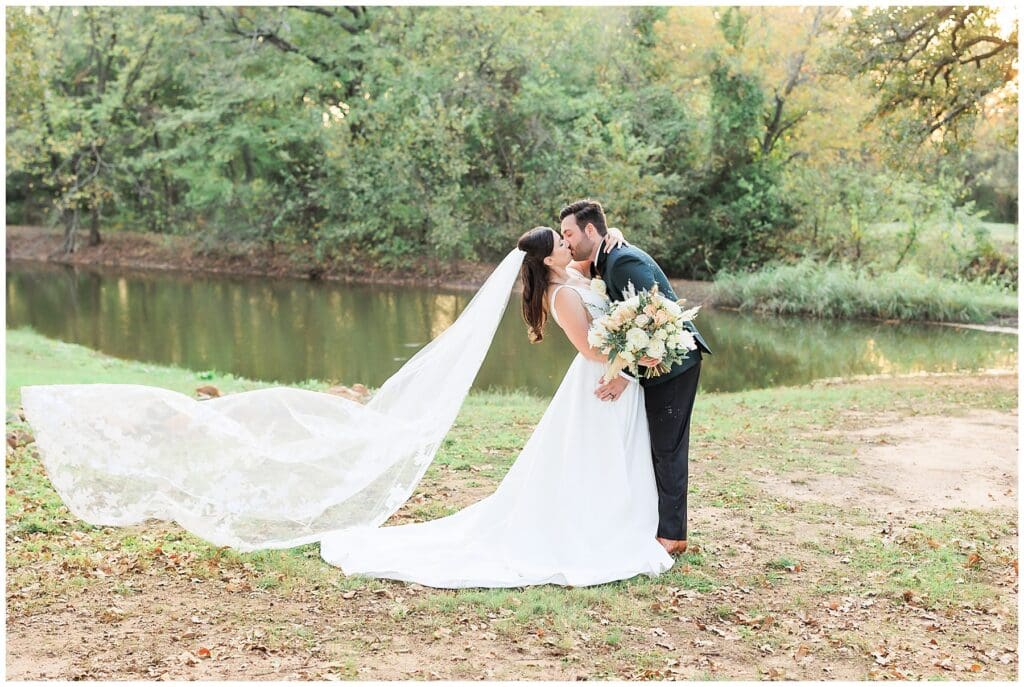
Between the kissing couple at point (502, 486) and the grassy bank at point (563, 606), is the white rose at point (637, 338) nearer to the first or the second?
the kissing couple at point (502, 486)

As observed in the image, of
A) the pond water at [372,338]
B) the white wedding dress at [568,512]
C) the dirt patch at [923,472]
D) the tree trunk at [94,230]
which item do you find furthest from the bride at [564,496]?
the tree trunk at [94,230]

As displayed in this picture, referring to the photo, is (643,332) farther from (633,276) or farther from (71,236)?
(71,236)

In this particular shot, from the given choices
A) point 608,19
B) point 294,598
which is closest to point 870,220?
point 608,19

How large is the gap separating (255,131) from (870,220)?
1885cm

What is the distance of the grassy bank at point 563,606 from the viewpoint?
187 inches

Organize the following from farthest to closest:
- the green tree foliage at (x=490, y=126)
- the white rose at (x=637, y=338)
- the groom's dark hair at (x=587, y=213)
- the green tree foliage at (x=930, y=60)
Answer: the green tree foliage at (x=490, y=126) → the green tree foliage at (x=930, y=60) → the groom's dark hair at (x=587, y=213) → the white rose at (x=637, y=338)

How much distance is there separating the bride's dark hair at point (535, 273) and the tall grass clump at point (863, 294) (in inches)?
699

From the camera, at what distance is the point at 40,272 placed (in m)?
32.9

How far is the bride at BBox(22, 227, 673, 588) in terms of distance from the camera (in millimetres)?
5988

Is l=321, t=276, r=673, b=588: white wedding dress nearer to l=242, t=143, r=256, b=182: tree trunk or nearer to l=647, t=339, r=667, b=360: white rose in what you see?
l=647, t=339, r=667, b=360: white rose

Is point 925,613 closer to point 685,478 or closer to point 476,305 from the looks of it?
point 685,478

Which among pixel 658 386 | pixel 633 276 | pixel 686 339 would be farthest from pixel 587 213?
pixel 658 386

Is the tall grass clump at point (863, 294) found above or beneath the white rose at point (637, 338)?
beneath

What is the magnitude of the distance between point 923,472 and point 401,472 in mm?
4754
